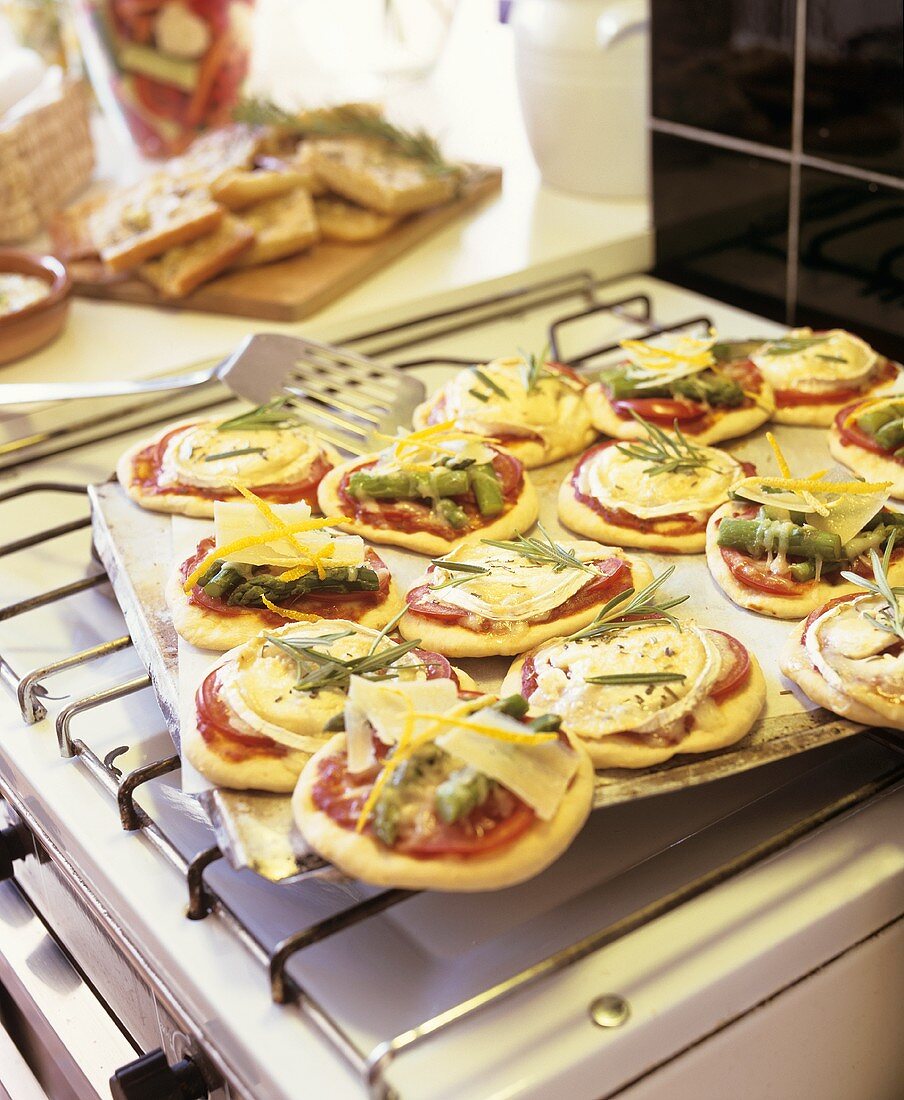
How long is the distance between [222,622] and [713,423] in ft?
2.78

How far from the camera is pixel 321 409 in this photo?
2.00 meters

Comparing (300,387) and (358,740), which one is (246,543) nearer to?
(358,740)

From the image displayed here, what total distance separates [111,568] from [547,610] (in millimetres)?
634

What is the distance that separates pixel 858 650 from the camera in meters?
1.31

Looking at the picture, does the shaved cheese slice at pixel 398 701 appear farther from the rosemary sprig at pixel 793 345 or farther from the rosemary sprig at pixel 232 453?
the rosemary sprig at pixel 793 345

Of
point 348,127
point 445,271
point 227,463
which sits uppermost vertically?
point 348,127

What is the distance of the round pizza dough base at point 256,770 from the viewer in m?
1.24

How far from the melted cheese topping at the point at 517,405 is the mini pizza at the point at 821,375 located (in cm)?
32

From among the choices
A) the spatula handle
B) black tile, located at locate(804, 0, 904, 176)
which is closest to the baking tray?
the spatula handle

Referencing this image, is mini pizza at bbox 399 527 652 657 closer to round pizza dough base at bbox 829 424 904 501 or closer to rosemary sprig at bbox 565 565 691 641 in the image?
rosemary sprig at bbox 565 565 691 641

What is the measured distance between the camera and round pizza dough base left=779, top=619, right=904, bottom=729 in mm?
1249

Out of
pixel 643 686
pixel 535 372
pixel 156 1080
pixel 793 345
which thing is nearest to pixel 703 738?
pixel 643 686

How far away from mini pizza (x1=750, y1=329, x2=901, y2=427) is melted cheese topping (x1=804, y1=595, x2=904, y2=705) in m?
0.60

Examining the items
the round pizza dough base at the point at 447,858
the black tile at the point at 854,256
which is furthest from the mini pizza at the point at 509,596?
the black tile at the point at 854,256
